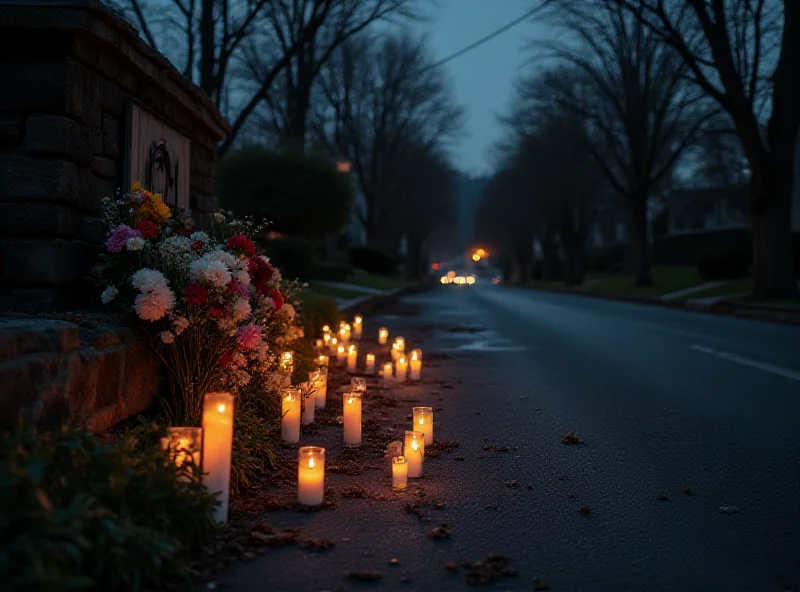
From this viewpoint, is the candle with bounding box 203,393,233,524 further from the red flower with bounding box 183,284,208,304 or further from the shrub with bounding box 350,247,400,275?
the shrub with bounding box 350,247,400,275

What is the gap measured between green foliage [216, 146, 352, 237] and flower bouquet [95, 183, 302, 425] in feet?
55.3

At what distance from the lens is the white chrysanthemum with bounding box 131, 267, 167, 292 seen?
4277mm

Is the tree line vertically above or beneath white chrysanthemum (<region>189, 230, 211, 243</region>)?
above

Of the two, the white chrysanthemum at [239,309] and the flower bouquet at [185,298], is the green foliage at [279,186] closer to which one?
the flower bouquet at [185,298]

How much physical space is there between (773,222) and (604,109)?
42.7ft

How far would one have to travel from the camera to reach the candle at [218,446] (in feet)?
11.3

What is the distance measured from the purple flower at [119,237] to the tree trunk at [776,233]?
18062 mm

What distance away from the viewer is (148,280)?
14.0ft

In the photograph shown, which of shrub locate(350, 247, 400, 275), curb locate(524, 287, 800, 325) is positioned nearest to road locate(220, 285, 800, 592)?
curb locate(524, 287, 800, 325)

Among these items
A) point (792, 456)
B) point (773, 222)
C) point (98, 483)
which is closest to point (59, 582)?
point (98, 483)

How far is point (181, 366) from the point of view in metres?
4.76

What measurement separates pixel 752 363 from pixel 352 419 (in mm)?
6440

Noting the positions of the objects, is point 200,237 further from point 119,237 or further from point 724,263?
point 724,263

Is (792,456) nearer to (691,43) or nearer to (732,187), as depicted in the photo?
(691,43)
